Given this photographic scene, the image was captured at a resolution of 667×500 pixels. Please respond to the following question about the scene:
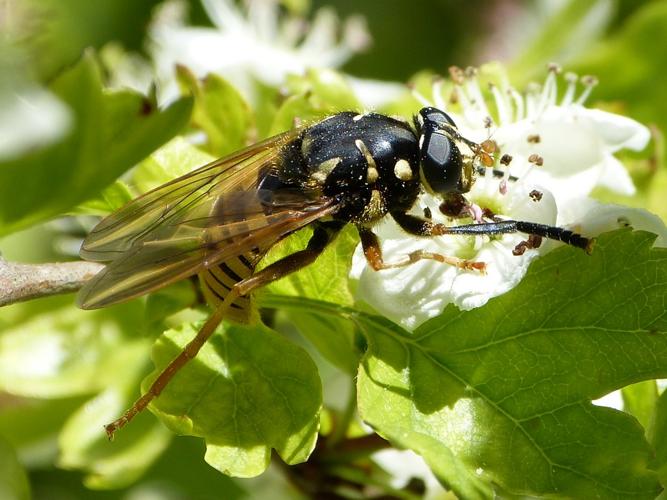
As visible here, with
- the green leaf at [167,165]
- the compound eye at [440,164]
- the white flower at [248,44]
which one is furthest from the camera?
the white flower at [248,44]

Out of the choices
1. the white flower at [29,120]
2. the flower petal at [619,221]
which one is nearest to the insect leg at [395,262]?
the flower petal at [619,221]

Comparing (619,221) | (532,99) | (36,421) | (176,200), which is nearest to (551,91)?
(532,99)

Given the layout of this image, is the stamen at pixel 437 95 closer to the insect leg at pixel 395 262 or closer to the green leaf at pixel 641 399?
the insect leg at pixel 395 262

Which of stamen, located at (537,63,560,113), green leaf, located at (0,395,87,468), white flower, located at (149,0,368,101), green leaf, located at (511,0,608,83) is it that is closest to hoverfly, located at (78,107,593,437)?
stamen, located at (537,63,560,113)

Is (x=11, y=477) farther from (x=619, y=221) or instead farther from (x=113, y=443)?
(x=619, y=221)

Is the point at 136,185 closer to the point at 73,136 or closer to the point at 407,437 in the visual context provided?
the point at 73,136

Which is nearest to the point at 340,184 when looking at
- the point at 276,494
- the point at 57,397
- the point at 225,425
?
the point at 225,425

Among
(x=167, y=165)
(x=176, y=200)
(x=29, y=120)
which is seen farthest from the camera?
(x=167, y=165)
